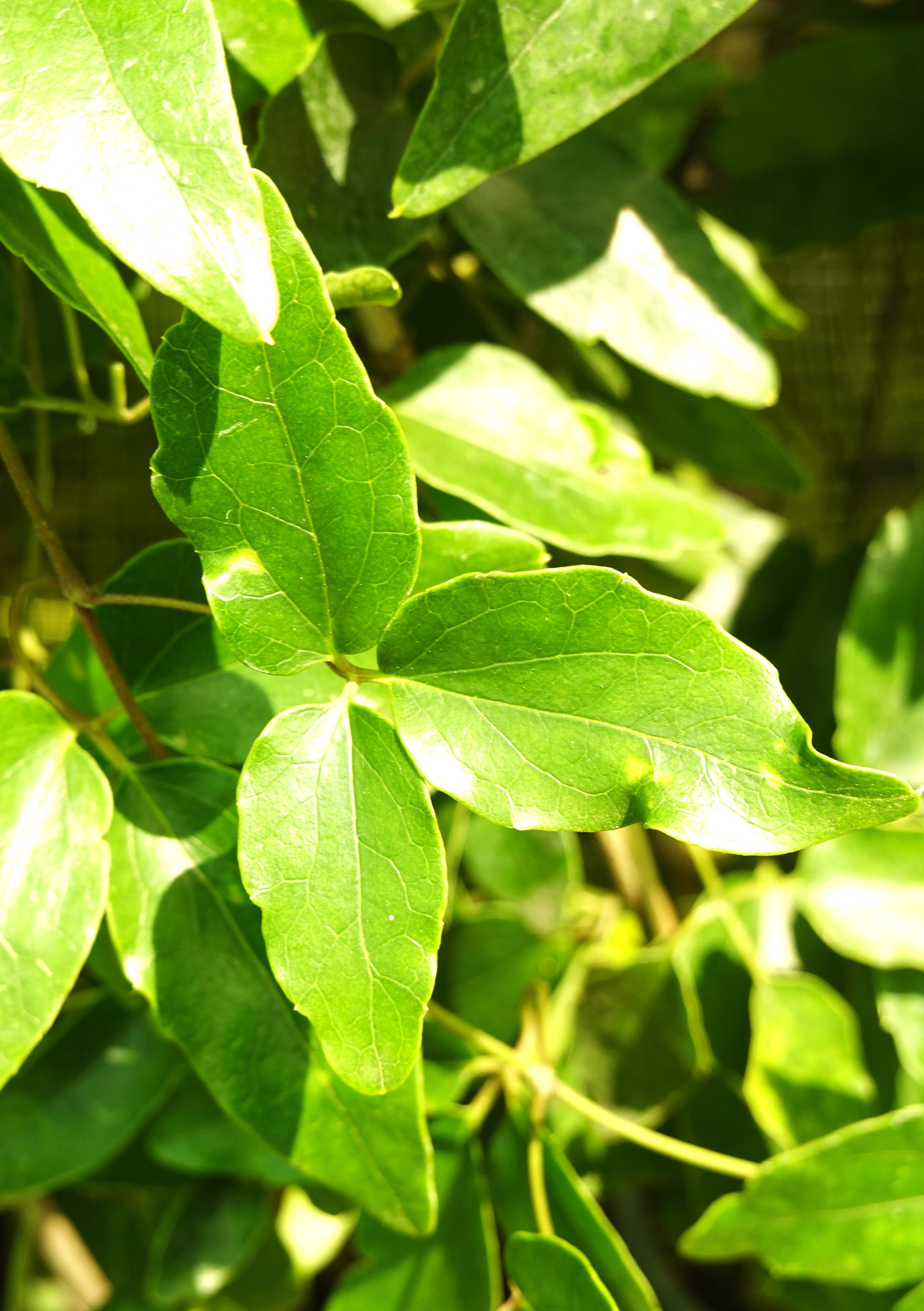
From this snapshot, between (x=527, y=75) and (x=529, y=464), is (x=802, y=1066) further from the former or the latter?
(x=527, y=75)

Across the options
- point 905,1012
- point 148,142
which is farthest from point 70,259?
point 905,1012

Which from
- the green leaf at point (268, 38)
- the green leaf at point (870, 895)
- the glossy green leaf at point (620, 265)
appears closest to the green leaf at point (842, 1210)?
the green leaf at point (870, 895)

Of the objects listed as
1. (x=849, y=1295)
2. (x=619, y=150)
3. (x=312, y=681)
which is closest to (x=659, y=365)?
(x=619, y=150)

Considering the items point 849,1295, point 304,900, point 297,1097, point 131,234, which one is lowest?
point 849,1295

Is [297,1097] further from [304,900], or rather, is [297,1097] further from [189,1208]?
[189,1208]

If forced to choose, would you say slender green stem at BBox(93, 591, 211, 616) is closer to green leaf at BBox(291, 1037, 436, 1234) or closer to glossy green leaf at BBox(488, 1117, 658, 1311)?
green leaf at BBox(291, 1037, 436, 1234)
